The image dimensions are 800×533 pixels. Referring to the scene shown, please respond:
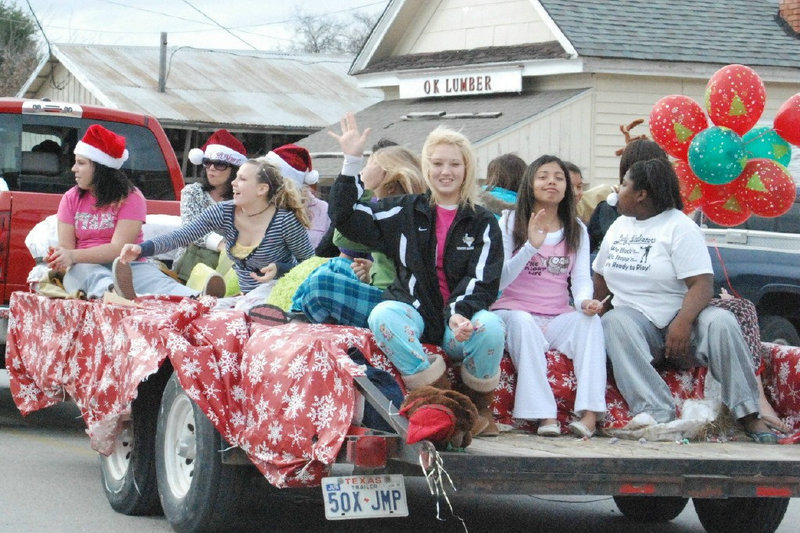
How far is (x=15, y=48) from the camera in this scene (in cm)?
5362

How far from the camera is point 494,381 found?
6000 mm

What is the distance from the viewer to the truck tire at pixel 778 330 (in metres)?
11.9

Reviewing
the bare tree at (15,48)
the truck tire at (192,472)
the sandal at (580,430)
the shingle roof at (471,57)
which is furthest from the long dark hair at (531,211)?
the bare tree at (15,48)

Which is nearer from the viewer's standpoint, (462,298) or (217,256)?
(462,298)

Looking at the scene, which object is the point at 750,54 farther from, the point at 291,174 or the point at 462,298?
the point at 462,298

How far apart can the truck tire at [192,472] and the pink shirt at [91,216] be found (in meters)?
2.44

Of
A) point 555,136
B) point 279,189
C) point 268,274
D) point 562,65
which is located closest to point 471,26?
point 562,65

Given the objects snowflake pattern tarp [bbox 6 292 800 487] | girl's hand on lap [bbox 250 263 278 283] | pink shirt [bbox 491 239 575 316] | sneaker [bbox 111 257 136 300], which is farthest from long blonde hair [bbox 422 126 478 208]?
sneaker [bbox 111 257 136 300]

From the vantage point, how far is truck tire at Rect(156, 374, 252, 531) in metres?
6.02

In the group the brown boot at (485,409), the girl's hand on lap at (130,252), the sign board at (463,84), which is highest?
the sign board at (463,84)

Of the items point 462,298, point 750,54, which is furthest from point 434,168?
point 750,54

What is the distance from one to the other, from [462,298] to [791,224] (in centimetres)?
671

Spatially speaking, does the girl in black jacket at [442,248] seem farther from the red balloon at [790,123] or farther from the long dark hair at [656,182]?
the red balloon at [790,123]

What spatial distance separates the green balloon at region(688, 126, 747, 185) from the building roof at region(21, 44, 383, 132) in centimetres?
2207
